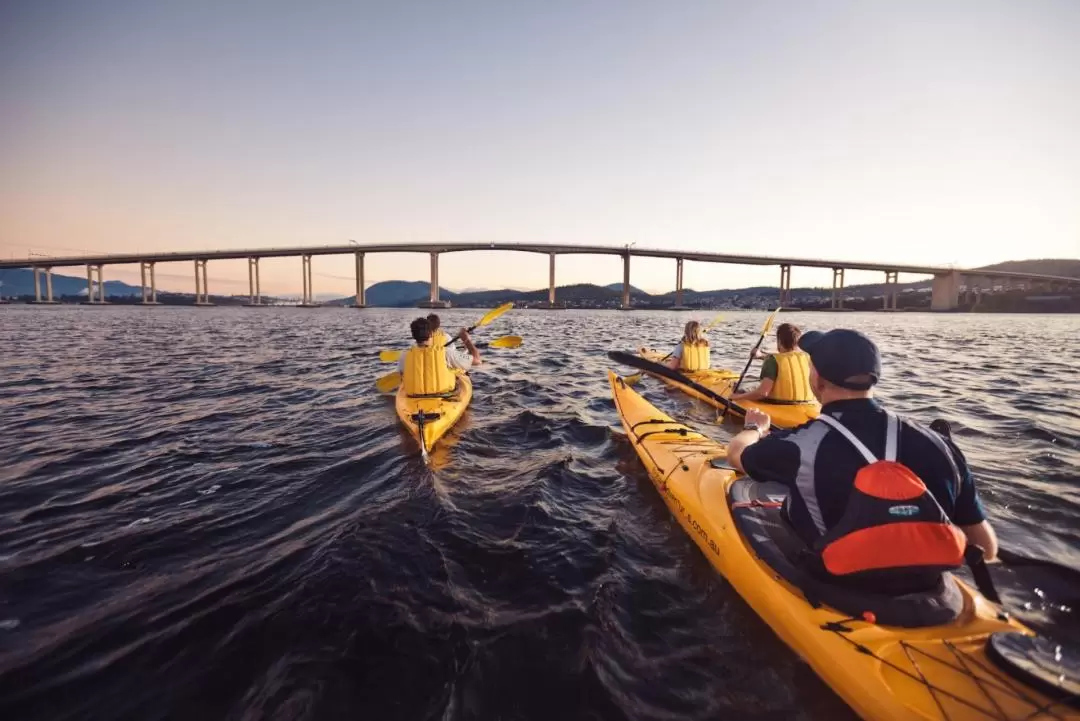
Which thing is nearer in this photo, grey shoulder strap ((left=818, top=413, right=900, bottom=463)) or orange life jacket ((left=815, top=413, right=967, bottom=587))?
orange life jacket ((left=815, top=413, right=967, bottom=587))

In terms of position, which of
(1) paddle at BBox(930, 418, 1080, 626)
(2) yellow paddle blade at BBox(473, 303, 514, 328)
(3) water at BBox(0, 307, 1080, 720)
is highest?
(2) yellow paddle blade at BBox(473, 303, 514, 328)

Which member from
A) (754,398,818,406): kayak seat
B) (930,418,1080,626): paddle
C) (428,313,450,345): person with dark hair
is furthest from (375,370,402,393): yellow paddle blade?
(930,418,1080,626): paddle

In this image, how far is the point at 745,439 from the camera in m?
3.32

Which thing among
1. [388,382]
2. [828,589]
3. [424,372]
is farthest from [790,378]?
[388,382]

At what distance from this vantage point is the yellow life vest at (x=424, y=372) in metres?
7.57

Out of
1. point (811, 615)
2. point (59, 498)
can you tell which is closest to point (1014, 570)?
point (811, 615)

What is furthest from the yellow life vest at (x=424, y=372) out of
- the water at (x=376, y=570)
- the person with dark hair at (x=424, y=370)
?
the water at (x=376, y=570)

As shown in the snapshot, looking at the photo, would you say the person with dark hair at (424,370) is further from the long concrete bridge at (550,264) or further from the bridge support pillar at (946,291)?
the bridge support pillar at (946,291)

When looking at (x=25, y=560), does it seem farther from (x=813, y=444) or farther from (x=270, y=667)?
(x=813, y=444)

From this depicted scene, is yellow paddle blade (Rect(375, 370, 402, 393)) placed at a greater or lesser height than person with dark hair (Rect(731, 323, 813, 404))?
lesser

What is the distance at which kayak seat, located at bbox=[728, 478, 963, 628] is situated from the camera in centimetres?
248

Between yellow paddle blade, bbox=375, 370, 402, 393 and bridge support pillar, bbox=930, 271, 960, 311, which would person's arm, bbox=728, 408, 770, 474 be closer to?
yellow paddle blade, bbox=375, 370, 402, 393

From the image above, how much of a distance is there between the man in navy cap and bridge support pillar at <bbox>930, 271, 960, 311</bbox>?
113706 mm

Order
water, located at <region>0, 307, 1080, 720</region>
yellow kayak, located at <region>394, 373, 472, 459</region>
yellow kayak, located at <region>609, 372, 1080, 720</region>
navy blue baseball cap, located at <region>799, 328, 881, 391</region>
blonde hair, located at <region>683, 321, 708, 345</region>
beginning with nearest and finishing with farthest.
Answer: yellow kayak, located at <region>609, 372, 1080, 720</region> → navy blue baseball cap, located at <region>799, 328, 881, 391</region> → water, located at <region>0, 307, 1080, 720</region> → yellow kayak, located at <region>394, 373, 472, 459</region> → blonde hair, located at <region>683, 321, 708, 345</region>
